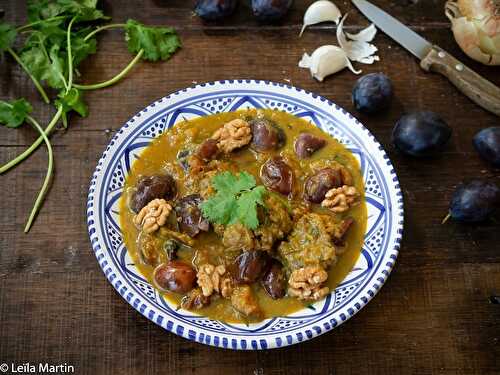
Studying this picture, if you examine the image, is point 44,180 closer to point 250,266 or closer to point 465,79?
point 250,266

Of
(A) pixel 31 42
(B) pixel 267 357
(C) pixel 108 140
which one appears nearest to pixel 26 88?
(A) pixel 31 42

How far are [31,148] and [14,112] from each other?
0.23 meters

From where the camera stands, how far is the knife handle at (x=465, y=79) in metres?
3.56

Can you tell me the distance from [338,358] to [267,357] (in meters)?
0.36

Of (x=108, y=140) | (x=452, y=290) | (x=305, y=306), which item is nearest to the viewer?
(x=305, y=306)

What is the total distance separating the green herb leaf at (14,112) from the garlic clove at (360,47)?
2.00m

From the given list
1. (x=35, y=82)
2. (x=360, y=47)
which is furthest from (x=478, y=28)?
(x=35, y=82)

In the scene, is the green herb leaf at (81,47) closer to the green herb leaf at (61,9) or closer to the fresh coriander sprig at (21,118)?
the green herb leaf at (61,9)

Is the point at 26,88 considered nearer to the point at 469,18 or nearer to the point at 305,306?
the point at 305,306

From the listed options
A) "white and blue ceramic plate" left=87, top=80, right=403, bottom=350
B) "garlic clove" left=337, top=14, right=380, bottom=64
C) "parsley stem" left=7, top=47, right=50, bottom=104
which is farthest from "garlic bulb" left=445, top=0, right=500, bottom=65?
"parsley stem" left=7, top=47, right=50, bottom=104

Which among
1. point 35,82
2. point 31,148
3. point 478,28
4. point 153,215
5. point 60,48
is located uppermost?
point 478,28

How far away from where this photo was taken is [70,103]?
3.38 metres

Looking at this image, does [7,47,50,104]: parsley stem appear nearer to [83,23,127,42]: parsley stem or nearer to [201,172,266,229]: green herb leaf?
[83,23,127,42]: parsley stem

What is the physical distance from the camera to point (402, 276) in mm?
3137
